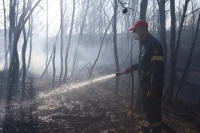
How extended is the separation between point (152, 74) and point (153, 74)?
0.08 ft

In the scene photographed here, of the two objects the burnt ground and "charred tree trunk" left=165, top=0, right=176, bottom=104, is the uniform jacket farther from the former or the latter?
"charred tree trunk" left=165, top=0, right=176, bottom=104

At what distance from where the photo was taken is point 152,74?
96.7 inches

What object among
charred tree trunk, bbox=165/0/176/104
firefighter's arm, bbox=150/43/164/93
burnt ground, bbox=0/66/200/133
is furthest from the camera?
charred tree trunk, bbox=165/0/176/104

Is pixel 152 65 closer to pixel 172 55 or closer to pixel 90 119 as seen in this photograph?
pixel 90 119

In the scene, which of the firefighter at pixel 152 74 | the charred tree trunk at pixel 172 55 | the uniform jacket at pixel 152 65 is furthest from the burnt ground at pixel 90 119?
the uniform jacket at pixel 152 65

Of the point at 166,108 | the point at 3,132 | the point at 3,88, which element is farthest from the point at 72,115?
the point at 3,88

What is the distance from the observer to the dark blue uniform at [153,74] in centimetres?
242

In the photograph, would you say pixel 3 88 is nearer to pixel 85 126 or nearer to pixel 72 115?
pixel 72 115

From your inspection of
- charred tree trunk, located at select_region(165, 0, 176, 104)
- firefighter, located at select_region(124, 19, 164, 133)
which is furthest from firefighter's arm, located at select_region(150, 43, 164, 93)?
charred tree trunk, located at select_region(165, 0, 176, 104)

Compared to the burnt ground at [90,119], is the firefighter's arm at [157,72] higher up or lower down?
higher up

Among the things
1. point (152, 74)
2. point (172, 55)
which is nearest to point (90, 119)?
point (152, 74)

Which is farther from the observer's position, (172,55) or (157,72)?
(172,55)

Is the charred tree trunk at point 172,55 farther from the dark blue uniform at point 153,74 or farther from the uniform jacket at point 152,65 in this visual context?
the uniform jacket at point 152,65

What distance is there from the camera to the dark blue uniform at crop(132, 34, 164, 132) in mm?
2424
